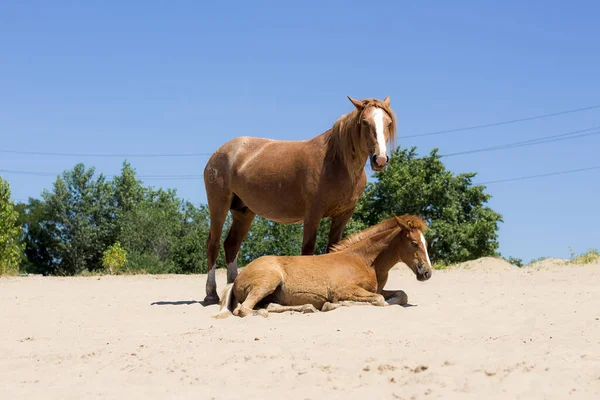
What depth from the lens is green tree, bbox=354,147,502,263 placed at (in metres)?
43.9

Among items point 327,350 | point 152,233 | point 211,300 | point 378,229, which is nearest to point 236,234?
point 211,300

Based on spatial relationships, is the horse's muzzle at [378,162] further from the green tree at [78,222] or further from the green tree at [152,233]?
the green tree at [78,222]

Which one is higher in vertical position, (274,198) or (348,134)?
(348,134)

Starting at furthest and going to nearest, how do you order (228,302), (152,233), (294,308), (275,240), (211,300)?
(152,233), (275,240), (211,300), (228,302), (294,308)

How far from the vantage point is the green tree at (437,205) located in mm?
43938

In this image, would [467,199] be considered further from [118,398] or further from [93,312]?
[118,398]

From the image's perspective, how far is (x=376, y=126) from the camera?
972 cm

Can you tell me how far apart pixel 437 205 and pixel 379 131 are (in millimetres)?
37918

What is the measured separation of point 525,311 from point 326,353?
3.54 meters

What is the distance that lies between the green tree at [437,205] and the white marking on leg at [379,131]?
33.6 meters

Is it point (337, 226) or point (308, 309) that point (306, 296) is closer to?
point (308, 309)

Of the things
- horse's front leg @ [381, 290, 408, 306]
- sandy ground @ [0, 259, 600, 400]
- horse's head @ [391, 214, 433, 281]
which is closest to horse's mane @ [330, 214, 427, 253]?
horse's head @ [391, 214, 433, 281]

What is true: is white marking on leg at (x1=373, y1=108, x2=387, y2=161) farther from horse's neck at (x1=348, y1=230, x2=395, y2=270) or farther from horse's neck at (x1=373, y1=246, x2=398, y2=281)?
horse's neck at (x1=373, y1=246, x2=398, y2=281)

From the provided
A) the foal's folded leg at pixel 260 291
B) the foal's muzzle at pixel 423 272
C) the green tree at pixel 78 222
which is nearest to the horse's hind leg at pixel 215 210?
the foal's folded leg at pixel 260 291
